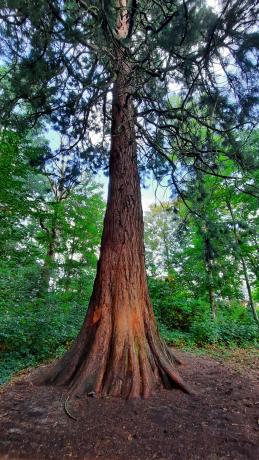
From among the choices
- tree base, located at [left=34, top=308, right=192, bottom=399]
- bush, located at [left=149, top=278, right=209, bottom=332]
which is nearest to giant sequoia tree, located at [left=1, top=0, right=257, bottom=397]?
tree base, located at [left=34, top=308, right=192, bottom=399]

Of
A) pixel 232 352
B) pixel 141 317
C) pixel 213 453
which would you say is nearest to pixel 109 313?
pixel 141 317

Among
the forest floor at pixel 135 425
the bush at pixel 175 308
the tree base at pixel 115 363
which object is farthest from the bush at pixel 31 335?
the bush at pixel 175 308

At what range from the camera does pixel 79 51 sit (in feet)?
15.1

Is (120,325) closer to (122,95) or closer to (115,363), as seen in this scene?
(115,363)

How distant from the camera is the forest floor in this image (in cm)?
208

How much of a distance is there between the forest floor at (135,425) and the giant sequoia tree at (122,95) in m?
0.32

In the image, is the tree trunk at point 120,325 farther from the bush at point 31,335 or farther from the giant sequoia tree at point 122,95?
the bush at point 31,335

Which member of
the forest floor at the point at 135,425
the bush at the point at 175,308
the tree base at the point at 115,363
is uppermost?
the bush at the point at 175,308

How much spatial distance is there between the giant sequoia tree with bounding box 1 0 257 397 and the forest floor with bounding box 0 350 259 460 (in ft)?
1.04

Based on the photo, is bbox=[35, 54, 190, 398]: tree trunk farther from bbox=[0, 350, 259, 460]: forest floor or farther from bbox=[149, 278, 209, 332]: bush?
bbox=[149, 278, 209, 332]: bush

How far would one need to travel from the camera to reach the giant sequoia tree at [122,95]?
325cm

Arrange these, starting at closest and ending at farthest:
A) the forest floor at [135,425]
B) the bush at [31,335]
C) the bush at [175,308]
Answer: the forest floor at [135,425], the bush at [31,335], the bush at [175,308]

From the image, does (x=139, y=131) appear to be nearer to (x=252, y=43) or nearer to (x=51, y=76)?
(x=51, y=76)

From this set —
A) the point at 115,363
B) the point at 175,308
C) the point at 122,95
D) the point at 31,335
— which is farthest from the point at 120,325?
the point at 175,308
